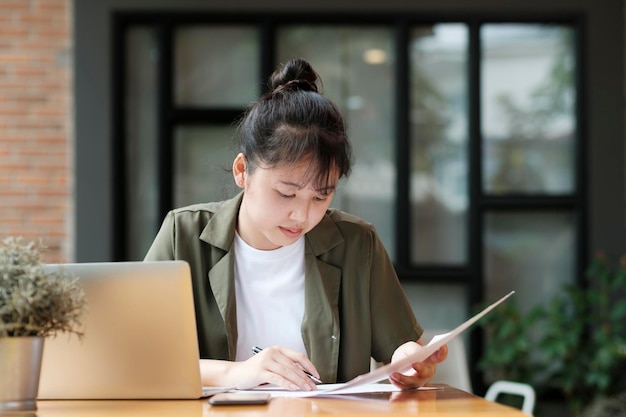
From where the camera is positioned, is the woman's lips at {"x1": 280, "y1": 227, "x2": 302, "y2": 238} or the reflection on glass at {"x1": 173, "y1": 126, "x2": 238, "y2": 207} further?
the reflection on glass at {"x1": 173, "y1": 126, "x2": 238, "y2": 207}

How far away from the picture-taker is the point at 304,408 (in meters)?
1.67

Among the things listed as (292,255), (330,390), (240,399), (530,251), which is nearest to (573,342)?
(530,251)

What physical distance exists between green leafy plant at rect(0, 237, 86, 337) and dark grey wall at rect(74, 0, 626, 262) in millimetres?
3534

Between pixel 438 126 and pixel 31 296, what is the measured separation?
12.8 feet

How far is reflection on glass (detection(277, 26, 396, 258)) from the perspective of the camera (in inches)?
211

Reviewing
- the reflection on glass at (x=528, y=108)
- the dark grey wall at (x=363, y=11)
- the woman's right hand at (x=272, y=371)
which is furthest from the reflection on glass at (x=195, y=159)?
the woman's right hand at (x=272, y=371)

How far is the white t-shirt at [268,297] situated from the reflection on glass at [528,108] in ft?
10.4

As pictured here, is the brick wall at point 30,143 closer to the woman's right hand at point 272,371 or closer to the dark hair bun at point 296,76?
the dark hair bun at point 296,76

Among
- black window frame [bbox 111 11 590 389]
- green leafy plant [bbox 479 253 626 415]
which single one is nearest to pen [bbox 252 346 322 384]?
green leafy plant [bbox 479 253 626 415]

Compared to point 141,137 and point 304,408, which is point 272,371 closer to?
point 304,408

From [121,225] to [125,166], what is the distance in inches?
12.7

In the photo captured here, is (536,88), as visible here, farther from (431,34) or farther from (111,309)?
(111,309)

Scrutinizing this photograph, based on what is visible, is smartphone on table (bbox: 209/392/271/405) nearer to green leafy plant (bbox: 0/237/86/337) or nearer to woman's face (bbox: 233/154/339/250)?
green leafy plant (bbox: 0/237/86/337)

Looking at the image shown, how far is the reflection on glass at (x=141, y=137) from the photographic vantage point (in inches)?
210
